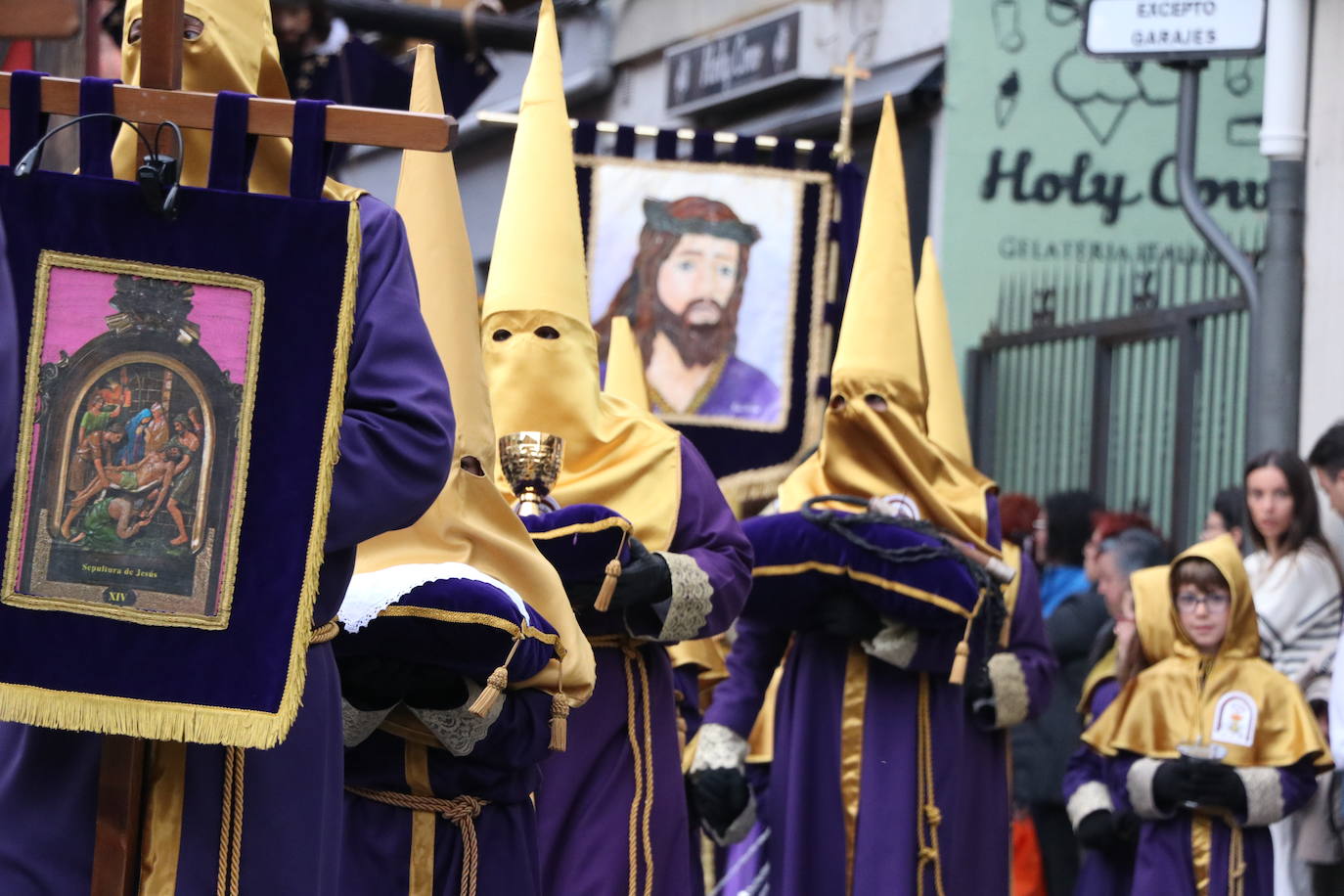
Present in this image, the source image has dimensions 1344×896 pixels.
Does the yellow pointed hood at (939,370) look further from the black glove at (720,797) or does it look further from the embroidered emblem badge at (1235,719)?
the black glove at (720,797)

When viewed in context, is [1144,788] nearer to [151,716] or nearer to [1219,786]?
[1219,786]

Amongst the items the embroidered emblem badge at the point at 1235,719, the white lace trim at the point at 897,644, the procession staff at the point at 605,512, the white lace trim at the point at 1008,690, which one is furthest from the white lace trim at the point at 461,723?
the embroidered emblem badge at the point at 1235,719

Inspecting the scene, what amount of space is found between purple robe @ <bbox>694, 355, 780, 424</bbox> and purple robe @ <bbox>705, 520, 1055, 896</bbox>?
2.44 m

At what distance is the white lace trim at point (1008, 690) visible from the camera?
6.98 m

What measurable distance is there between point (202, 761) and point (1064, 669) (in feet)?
19.6

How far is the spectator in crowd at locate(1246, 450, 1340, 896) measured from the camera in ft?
24.2

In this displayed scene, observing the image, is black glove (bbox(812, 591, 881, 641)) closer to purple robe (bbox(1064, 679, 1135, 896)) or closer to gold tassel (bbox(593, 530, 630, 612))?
purple robe (bbox(1064, 679, 1135, 896))

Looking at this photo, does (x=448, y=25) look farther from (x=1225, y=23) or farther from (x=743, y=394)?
(x=1225, y=23)

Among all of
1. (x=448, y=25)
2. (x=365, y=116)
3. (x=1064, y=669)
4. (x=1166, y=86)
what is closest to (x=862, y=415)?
(x=1064, y=669)

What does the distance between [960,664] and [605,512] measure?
5.12 ft

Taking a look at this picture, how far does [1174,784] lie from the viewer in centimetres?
670

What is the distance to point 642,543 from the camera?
17.9 feet

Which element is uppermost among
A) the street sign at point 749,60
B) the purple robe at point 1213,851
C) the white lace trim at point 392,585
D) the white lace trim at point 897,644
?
the street sign at point 749,60

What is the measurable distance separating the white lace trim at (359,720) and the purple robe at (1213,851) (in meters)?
3.21
